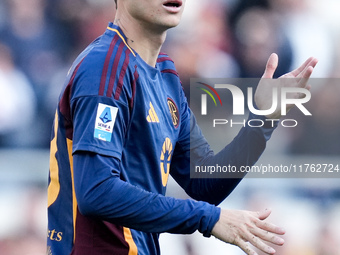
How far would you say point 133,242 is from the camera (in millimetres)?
2176

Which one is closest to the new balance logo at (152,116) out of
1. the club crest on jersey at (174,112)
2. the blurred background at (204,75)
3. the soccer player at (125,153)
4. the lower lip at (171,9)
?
the soccer player at (125,153)

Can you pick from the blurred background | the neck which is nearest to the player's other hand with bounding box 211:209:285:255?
the neck

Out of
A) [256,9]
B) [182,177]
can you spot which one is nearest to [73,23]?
[256,9]

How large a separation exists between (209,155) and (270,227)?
→ 81 centimetres

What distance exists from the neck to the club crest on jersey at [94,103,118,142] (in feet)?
1.31

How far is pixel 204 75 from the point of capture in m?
5.13

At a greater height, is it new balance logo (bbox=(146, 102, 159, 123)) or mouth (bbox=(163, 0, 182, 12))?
mouth (bbox=(163, 0, 182, 12))

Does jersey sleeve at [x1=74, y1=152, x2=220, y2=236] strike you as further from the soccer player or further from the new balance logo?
the new balance logo

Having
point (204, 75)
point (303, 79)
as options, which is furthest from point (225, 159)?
point (204, 75)

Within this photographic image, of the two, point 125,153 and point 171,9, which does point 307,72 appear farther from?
point 125,153

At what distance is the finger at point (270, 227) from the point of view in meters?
1.94

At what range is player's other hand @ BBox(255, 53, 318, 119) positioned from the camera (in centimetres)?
247

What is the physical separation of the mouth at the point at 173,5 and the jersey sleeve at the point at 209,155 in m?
Result: 0.49

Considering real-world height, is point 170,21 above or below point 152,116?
above
